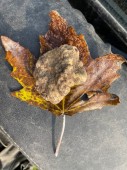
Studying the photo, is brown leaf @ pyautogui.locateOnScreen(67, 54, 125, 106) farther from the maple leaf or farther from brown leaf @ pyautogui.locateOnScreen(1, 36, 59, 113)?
brown leaf @ pyautogui.locateOnScreen(1, 36, 59, 113)

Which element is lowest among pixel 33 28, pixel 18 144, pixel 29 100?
pixel 18 144

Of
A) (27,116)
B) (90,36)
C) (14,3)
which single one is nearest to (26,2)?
(14,3)

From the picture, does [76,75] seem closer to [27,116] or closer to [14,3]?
[27,116]

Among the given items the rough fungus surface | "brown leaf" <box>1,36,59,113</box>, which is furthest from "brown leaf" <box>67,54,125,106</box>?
"brown leaf" <box>1,36,59,113</box>

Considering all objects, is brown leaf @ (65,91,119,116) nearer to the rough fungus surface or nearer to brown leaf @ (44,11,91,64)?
the rough fungus surface

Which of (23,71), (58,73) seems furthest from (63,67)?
(23,71)

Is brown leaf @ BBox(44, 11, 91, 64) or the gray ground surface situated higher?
brown leaf @ BBox(44, 11, 91, 64)

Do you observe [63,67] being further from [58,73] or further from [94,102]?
[94,102]
